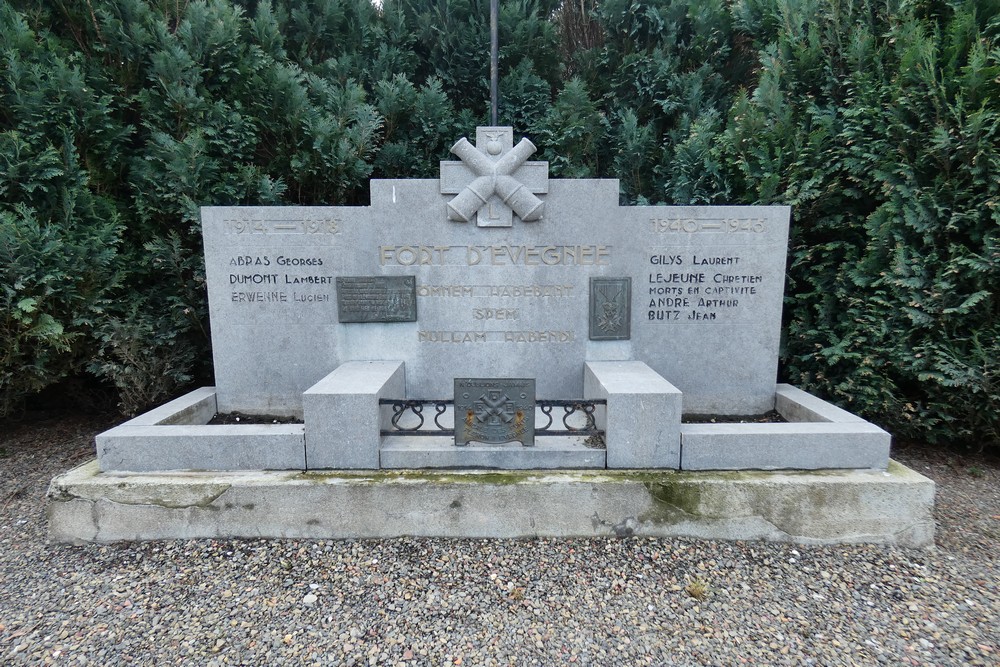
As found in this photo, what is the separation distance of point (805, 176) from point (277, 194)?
4.91m

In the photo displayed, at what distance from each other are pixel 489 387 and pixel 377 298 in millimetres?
1539

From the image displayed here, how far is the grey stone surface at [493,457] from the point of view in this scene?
3.10 metres

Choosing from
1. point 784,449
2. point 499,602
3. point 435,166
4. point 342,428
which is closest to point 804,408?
point 784,449

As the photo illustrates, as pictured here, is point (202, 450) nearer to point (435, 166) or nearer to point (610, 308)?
point (610, 308)

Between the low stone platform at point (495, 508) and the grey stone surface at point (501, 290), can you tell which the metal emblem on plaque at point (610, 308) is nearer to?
the grey stone surface at point (501, 290)

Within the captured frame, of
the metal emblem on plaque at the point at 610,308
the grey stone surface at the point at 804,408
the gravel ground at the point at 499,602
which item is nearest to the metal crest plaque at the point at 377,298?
the metal emblem on plaque at the point at 610,308

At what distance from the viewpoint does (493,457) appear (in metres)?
3.10

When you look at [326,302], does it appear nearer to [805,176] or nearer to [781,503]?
[781,503]

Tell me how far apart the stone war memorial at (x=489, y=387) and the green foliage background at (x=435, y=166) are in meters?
0.79

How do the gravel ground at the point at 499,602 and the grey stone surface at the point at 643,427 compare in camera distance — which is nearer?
the gravel ground at the point at 499,602

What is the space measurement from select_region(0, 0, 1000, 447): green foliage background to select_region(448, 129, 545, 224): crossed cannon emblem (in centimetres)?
177

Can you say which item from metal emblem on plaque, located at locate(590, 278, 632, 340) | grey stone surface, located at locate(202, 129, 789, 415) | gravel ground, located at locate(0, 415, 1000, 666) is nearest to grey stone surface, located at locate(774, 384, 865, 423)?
grey stone surface, located at locate(202, 129, 789, 415)

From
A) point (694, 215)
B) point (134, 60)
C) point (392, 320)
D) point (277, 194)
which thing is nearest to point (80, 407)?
point (277, 194)

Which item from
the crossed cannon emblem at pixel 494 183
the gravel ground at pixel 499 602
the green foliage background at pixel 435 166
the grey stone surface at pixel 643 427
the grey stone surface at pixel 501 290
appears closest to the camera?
the gravel ground at pixel 499 602
